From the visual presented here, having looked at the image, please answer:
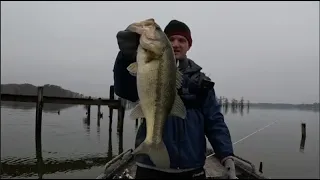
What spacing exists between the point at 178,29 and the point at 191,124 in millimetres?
1104

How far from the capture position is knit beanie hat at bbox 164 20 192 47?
3654 millimetres

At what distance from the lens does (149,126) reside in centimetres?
287

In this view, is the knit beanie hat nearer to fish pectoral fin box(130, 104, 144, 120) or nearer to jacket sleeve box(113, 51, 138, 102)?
jacket sleeve box(113, 51, 138, 102)

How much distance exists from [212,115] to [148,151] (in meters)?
0.93

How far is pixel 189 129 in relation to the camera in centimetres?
335

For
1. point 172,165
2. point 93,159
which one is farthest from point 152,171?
point 93,159

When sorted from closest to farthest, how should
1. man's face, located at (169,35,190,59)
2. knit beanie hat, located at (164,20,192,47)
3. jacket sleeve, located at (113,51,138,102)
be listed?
jacket sleeve, located at (113,51,138,102) < man's face, located at (169,35,190,59) < knit beanie hat, located at (164,20,192,47)

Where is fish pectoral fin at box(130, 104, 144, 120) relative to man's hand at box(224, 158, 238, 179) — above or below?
above

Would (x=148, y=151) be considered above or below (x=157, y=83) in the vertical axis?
below

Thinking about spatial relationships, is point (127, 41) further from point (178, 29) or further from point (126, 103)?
point (126, 103)

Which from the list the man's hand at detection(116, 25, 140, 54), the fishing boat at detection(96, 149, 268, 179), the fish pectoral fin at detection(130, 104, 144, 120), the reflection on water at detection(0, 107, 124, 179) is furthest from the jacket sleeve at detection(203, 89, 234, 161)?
the reflection on water at detection(0, 107, 124, 179)

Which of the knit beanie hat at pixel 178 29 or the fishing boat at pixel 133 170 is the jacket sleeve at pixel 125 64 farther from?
the fishing boat at pixel 133 170

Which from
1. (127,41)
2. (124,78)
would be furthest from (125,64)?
(127,41)

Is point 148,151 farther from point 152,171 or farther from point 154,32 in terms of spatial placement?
point 154,32
